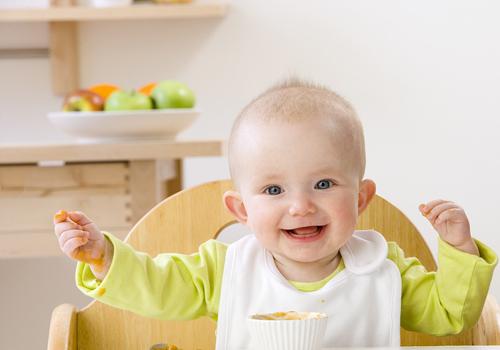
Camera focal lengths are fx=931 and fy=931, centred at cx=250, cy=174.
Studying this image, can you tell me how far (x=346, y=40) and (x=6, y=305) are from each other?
1.21 m

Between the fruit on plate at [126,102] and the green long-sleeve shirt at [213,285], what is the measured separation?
93cm

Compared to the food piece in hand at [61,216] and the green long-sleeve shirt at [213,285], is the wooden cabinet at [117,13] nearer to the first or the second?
the green long-sleeve shirt at [213,285]

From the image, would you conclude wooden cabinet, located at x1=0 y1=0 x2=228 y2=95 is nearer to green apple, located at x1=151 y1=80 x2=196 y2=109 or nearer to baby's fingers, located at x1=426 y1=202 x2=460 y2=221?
green apple, located at x1=151 y1=80 x2=196 y2=109

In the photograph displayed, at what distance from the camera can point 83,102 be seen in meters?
1.97

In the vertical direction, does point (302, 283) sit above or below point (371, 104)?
below

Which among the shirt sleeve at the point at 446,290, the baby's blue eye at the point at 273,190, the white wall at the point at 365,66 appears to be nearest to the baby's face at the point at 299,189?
the baby's blue eye at the point at 273,190

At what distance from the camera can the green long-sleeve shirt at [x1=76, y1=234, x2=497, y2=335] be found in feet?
3.10

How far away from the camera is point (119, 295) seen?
3.12 ft

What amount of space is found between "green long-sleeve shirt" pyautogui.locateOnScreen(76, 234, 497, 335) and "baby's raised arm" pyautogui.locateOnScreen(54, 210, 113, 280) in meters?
0.01

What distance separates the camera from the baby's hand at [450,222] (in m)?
0.93

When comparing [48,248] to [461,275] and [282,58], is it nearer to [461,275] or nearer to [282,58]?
[282,58]

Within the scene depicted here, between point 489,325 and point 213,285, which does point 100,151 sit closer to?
point 213,285

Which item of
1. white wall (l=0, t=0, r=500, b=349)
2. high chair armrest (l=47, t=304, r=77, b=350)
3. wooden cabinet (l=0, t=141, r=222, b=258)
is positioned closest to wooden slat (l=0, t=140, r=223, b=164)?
wooden cabinet (l=0, t=141, r=222, b=258)

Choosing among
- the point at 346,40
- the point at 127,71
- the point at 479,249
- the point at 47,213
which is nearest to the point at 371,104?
the point at 346,40
